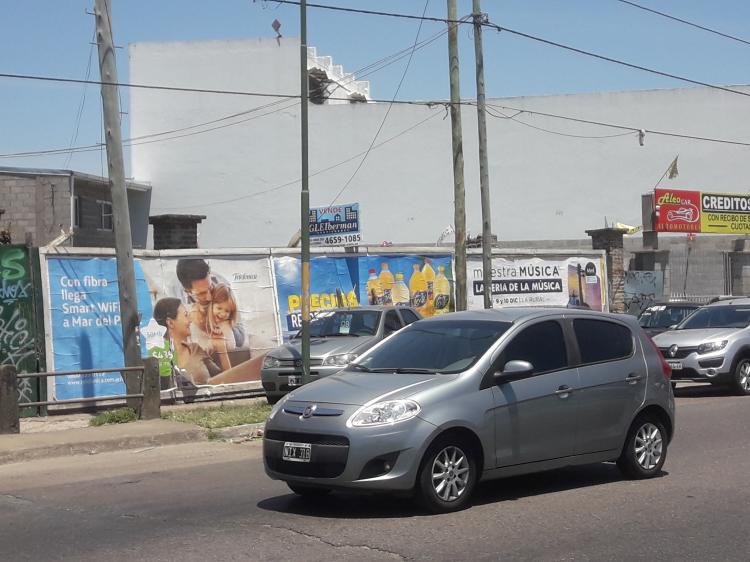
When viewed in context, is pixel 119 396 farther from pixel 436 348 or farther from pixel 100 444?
pixel 436 348

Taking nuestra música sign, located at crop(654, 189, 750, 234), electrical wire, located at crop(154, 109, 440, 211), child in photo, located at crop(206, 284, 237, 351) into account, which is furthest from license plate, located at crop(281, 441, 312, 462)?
electrical wire, located at crop(154, 109, 440, 211)

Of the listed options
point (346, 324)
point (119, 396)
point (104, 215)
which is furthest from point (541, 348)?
point (104, 215)

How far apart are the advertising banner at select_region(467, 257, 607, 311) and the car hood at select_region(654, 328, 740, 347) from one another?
7.08 meters

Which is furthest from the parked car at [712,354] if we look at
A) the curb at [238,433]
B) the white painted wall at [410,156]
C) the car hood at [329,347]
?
the white painted wall at [410,156]

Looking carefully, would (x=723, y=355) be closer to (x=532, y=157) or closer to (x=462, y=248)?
(x=462, y=248)

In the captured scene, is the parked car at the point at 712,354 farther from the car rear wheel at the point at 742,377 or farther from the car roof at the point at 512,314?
the car roof at the point at 512,314

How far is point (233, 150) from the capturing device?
4894 centimetres

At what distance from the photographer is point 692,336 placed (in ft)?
59.1

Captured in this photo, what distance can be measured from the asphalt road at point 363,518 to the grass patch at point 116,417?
132 inches

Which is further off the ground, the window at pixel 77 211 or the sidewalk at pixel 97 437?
the window at pixel 77 211

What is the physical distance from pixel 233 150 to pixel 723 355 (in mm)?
34952

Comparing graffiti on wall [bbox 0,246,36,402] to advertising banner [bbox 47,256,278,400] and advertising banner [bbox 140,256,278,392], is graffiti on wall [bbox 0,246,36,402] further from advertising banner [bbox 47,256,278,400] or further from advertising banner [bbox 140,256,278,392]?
advertising banner [bbox 140,256,278,392]

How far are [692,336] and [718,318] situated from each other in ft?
3.72

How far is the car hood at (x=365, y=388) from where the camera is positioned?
25.9 ft
